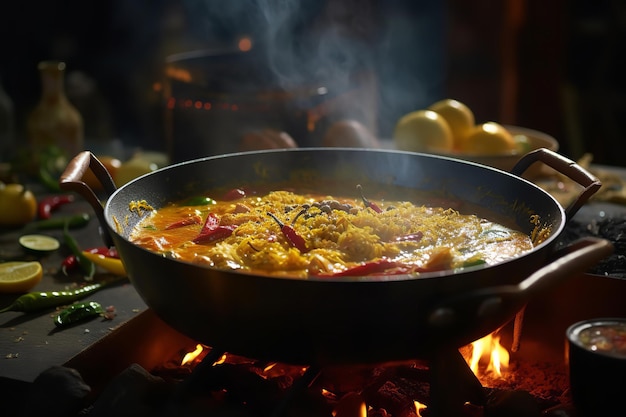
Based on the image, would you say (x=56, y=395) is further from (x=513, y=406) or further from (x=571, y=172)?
(x=571, y=172)


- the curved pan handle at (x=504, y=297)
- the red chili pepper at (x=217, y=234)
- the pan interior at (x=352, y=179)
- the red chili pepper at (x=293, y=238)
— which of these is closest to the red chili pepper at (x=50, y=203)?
the pan interior at (x=352, y=179)

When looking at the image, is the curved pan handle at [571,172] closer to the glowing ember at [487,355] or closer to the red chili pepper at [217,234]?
the glowing ember at [487,355]

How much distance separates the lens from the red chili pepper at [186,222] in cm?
322

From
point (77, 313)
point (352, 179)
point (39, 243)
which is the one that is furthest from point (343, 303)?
point (39, 243)

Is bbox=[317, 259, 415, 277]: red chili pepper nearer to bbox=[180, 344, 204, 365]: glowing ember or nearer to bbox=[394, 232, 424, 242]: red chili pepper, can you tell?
bbox=[394, 232, 424, 242]: red chili pepper

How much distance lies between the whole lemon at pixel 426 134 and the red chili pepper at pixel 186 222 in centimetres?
212

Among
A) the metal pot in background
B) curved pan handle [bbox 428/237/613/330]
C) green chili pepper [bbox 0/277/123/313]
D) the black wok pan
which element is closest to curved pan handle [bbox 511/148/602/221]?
the black wok pan

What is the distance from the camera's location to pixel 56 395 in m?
2.52

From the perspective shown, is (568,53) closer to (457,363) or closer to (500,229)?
(500,229)

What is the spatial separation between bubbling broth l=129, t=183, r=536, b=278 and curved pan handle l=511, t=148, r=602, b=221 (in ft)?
0.82

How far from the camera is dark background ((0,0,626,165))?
25.0 ft

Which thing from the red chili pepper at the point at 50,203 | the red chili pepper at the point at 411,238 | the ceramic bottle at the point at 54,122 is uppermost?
the red chili pepper at the point at 411,238

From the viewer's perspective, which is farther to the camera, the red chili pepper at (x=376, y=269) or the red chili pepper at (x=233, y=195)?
the red chili pepper at (x=233, y=195)

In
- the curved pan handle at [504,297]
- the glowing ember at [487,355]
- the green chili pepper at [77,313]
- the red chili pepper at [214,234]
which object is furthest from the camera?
the glowing ember at [487,355]
